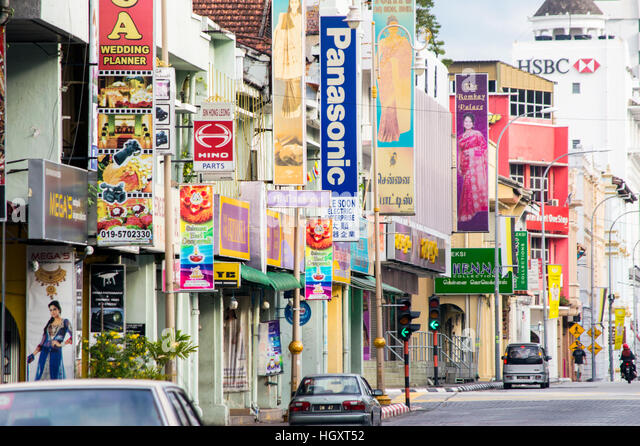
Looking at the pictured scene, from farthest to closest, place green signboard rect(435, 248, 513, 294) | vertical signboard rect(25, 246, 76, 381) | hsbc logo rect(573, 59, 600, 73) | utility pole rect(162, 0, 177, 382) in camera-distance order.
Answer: hsbc logo rect(573, 59, 600, 73)
green signboard rect(435, 248, 513, 294)
utility pole rect(162, 0, 177, 382)
vertical signboard rect(25, 246, 76, 381)

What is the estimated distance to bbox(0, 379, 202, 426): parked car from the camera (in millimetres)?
9016

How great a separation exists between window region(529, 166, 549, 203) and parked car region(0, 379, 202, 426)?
289ft

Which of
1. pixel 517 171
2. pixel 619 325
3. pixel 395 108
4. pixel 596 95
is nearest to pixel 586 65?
pixel 596 95

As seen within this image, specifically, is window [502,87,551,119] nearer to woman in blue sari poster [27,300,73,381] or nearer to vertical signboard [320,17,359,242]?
vertical signboard [320,17,359,242]

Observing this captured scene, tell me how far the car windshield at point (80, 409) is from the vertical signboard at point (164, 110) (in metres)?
13.8

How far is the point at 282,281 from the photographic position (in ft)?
104

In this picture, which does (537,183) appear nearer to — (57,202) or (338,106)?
(338,106)

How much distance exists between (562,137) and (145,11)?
81.4 m

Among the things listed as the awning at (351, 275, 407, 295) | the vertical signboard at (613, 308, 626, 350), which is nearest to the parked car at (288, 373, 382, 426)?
the awning at (351, 275, 407, 295)

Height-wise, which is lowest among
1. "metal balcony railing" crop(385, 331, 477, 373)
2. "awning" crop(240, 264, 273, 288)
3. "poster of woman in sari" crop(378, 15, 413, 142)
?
"metal balcony railing" crop(385, 331, 477, 373)

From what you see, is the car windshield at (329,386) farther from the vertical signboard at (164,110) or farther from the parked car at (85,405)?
the parked car at (85,405)

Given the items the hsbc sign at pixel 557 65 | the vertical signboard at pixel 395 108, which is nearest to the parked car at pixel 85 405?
the vertical signboard at pixel 395 108

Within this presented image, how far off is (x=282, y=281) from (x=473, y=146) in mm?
30153

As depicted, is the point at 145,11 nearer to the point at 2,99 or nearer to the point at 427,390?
the point at 2,99
